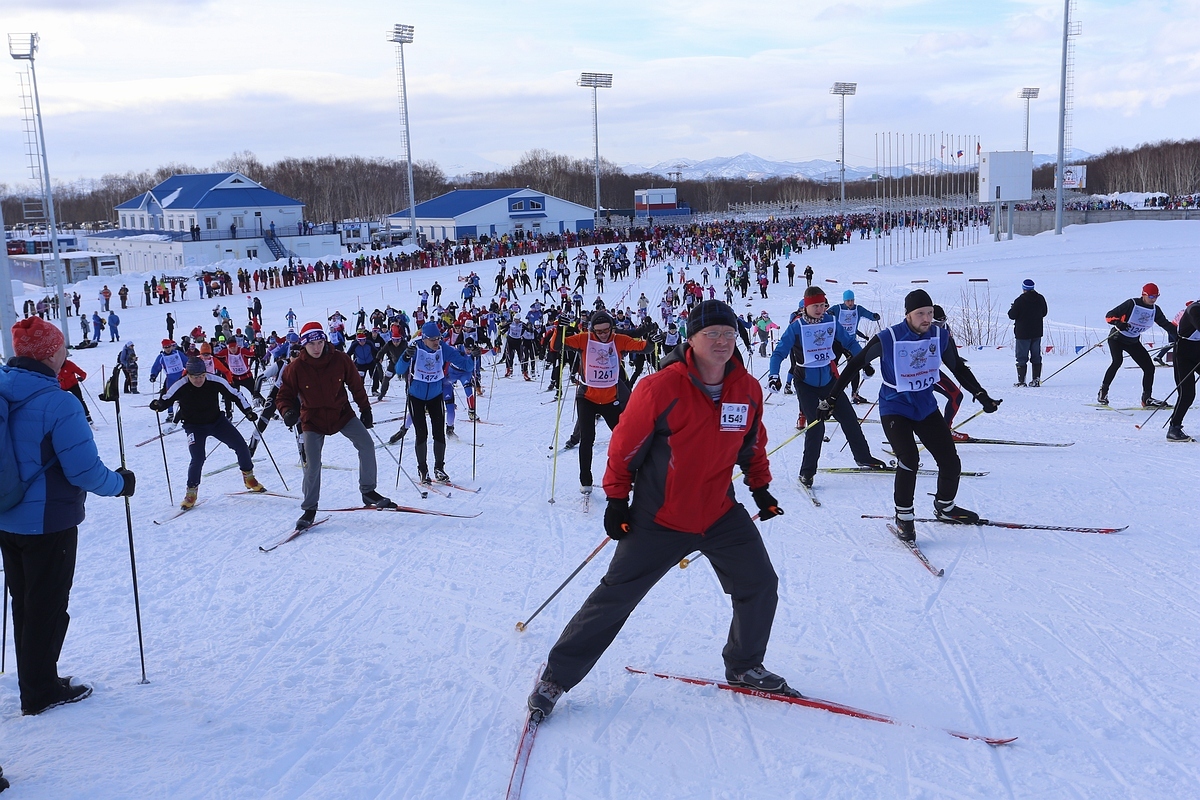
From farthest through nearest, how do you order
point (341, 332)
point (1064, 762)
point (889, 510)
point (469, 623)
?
point (341, 332)
point (889, 510)
point (469, 623)
point (1064, 762)

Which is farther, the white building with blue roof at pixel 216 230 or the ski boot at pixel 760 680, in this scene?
the white building with blue roof at pixel 216 230

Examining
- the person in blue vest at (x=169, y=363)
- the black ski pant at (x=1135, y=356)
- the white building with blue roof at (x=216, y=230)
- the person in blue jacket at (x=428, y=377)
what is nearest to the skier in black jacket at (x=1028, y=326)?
the black ski pant at (x=1135, y=356)

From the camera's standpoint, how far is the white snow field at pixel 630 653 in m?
3.09

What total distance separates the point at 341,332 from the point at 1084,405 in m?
11.1

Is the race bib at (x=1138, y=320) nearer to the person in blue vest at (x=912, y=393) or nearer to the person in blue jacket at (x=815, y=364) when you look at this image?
the person in blue jacket at (x=815, y=364)

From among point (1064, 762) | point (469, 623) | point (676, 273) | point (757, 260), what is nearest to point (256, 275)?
point (676, 273)

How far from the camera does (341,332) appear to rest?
49.3 ft

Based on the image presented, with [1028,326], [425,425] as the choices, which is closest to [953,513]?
[425,425]

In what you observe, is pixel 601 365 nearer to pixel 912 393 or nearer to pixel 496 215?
pixel 912 393

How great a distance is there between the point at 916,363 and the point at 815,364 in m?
2.19

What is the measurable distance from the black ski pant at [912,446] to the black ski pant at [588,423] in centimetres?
233

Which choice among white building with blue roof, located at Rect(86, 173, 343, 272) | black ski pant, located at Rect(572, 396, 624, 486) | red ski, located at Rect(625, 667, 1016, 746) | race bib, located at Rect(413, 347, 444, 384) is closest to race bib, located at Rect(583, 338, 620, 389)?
black ski pant, located at Rect(572, 396, 624, 486)

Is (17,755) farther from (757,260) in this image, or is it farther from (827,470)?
(757,260)

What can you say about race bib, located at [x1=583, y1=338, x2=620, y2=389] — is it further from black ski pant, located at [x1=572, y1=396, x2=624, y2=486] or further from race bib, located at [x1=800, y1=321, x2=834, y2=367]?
race bib, located at [x1=800, y1=321, x2=834, y2=367]
